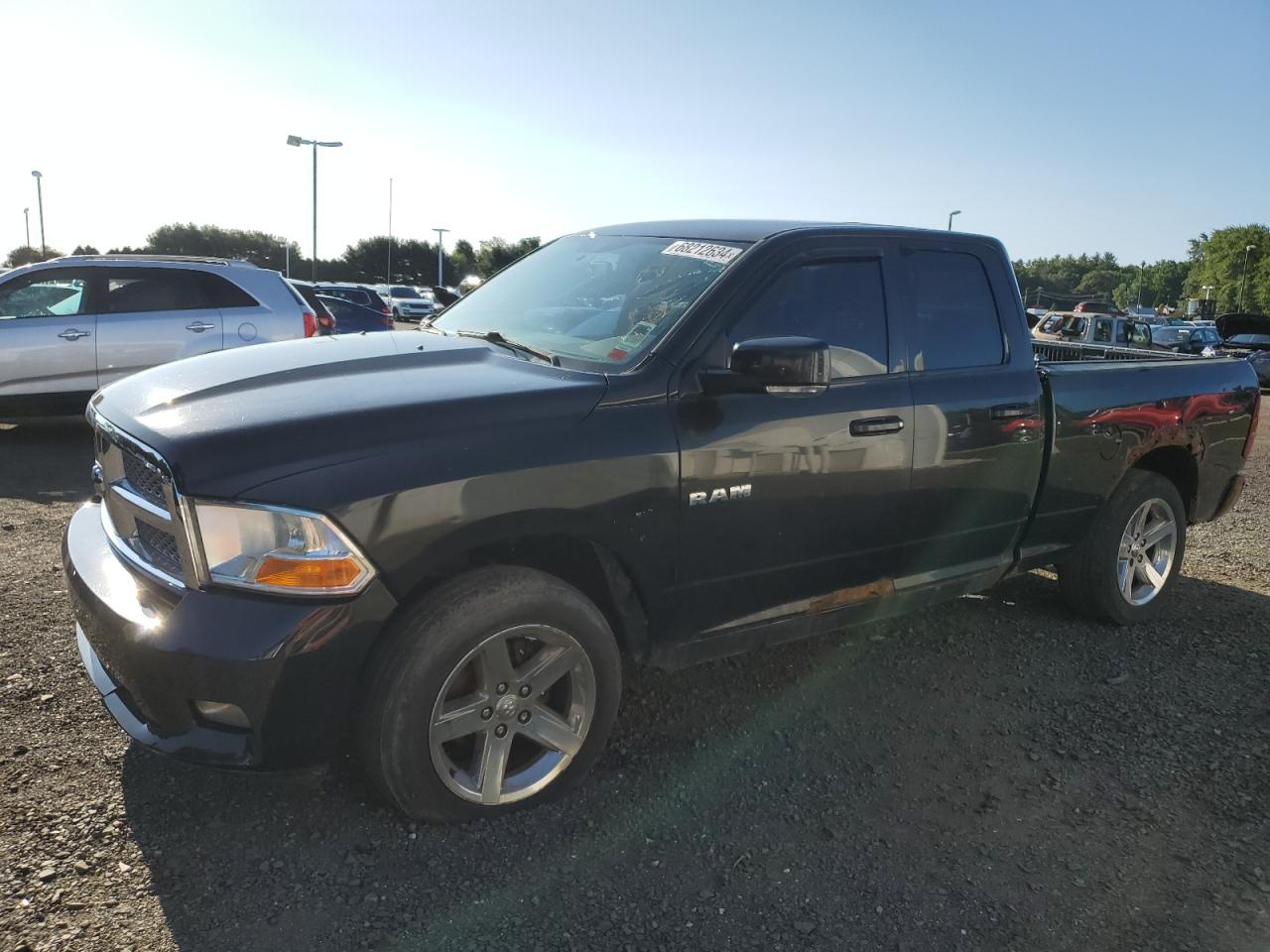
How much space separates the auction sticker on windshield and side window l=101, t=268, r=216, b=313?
6494mm

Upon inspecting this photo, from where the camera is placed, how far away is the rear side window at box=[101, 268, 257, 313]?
8305 mm

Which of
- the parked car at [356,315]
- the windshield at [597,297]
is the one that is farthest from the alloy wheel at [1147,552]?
the parked car at [356,315]

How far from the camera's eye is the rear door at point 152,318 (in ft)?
26.9

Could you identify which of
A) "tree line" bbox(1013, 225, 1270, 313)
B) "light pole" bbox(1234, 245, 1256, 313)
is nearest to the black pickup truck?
"tree line" bbox(1013, 225, 1270, 313)

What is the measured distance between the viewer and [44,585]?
4.50 meters

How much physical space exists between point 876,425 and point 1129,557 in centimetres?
218

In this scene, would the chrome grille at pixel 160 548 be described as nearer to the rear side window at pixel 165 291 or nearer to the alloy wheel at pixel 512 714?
the alloy wheel at pixel 512 714

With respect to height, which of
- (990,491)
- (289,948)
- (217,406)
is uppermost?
(217,406)

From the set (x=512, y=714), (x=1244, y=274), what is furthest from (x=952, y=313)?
(x=1244, y=274)

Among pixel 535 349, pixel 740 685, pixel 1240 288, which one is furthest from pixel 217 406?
pixel 1240 288

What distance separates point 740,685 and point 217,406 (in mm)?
2309

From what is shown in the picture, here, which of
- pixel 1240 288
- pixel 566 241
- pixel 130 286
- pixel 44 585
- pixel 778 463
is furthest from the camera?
pixel 1240 288

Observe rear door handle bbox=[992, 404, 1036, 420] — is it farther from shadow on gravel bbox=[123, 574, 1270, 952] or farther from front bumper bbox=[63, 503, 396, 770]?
front bumper bbox=[63, 503, 396, 770]

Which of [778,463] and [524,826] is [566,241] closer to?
[778,463]
